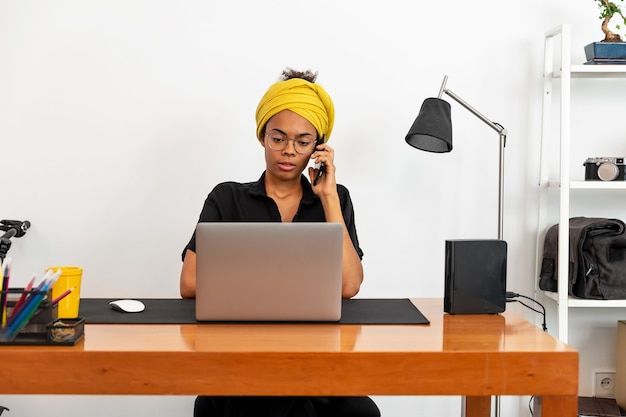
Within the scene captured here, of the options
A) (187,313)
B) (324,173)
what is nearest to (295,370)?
→ (187,313)

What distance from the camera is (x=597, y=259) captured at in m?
2.68

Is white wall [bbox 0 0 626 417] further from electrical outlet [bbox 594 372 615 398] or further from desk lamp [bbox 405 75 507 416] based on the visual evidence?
desk lamp [bbox 405 75 507 416]

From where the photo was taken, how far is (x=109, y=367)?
53.2 inches

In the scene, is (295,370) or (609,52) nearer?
(295,370)

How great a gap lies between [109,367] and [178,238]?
63.5 inches

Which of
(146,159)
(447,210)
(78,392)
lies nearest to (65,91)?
(146,159)

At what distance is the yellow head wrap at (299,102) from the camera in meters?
2.17

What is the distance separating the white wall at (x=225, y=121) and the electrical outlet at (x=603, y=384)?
43 millimetres

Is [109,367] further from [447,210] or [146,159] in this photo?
[447,210]

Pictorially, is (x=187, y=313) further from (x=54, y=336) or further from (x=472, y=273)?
(x=472, y=273)

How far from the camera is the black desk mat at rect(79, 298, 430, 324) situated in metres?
1.63

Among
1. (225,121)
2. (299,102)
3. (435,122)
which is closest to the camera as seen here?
(299,102)

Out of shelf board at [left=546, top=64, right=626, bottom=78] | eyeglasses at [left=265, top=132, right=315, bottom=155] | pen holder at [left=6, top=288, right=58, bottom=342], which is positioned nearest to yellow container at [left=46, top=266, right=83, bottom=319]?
pen holder at [left=6, top=288, right=58, bottom=342]

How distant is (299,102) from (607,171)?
130 centimetres
